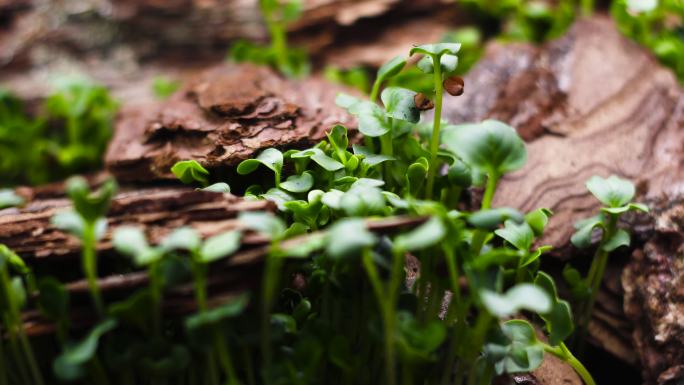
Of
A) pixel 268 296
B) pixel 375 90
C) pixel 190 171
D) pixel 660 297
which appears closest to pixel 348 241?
pixel 268 296

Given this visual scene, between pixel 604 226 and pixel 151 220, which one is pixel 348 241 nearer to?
pixel 151 220

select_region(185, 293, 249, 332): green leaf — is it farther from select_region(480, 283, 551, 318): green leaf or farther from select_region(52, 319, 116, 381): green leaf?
select_region(480, 283, 551, 318): green leaf

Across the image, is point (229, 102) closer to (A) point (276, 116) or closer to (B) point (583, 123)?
(A) point (276, 116)

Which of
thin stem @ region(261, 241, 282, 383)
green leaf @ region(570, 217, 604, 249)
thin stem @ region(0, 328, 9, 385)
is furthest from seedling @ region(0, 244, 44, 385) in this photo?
green leaf @ region(570, 217, 604, 249)

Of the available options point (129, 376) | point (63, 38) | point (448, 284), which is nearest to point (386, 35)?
point (63, 38)

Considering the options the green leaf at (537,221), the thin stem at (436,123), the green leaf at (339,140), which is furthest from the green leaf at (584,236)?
the green leaf at (339,140)

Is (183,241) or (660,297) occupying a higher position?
(183,241)

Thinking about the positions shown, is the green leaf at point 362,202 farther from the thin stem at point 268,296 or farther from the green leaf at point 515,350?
the green leaf at point 515,350
